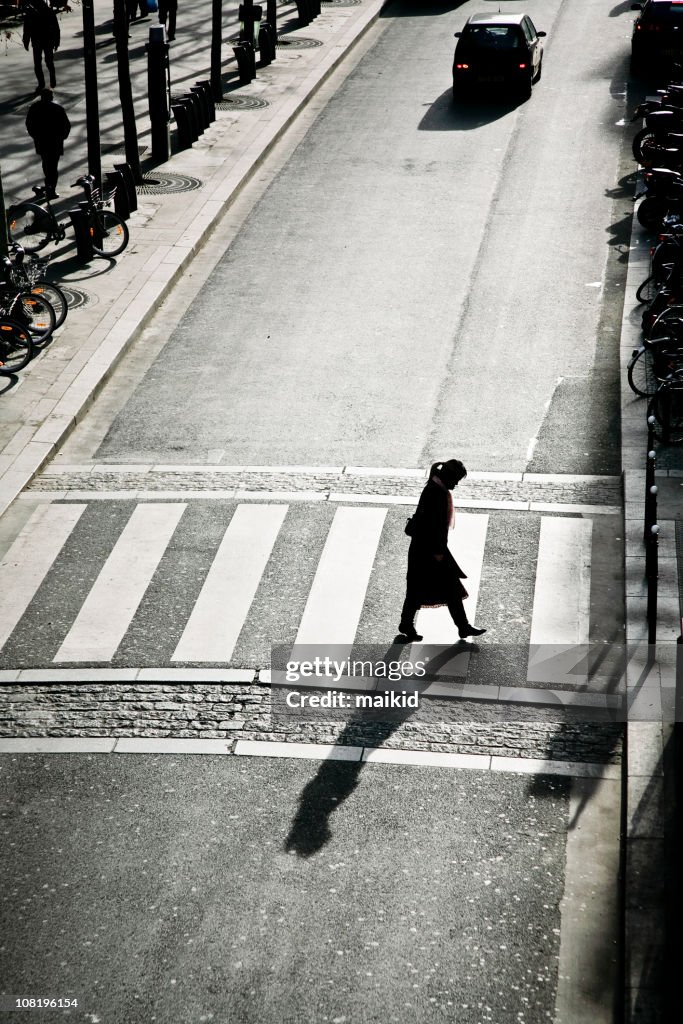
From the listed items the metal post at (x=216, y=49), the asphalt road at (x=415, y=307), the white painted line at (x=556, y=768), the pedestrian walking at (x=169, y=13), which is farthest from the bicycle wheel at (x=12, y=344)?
the pedestrian walking at (x=169, y=13)

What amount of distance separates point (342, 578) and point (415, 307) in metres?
7.18

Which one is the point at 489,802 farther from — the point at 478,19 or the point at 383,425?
the point at 478,19

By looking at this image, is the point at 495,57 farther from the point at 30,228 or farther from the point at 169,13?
the point at 30,228

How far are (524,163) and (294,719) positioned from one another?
53.9 feet

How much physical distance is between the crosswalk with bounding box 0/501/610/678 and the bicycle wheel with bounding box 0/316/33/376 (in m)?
3.46

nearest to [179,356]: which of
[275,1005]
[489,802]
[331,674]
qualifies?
[331,674]

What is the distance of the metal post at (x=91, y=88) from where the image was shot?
65.3ft

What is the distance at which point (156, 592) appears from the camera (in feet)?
38.3

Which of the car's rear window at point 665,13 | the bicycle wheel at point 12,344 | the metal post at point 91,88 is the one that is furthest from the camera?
the car's rear window at point 665,13

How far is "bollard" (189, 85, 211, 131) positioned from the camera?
24.9 metres

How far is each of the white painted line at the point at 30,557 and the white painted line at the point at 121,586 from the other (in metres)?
0.59

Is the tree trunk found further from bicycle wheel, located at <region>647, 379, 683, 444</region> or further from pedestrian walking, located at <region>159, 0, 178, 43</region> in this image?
bicycle wheel, located at <region>647, 379, 683, 444</region>

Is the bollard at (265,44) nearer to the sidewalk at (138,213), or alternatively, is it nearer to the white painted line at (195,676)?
A: the sidewalk at (138,213)

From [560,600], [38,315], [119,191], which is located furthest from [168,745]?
[119,191]
